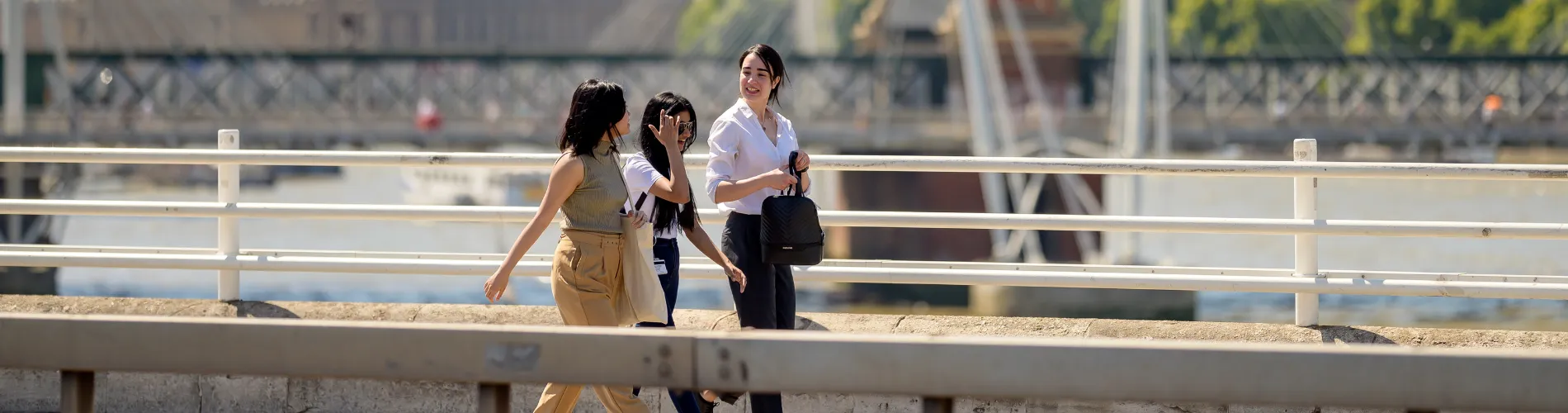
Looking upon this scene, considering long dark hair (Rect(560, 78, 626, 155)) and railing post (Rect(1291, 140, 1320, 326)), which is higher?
long dark hair (Rect(560, 78, 626, 155))

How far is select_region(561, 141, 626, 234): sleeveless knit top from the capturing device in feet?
16.9

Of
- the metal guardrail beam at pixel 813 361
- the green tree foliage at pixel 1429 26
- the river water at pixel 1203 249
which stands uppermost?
the green tree foliage at pixel 1429 26

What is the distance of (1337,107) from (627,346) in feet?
267

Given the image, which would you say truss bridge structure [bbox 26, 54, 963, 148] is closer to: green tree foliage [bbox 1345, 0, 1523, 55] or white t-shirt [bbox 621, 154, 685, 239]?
green tree foliage [bbox 1345, 0, 1523, 55]

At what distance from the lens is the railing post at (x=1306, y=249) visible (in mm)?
6473

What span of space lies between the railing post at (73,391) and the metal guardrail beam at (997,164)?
8.55 ft

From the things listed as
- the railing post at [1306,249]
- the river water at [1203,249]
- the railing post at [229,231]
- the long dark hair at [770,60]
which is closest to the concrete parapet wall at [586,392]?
the railing post at [1306,249]

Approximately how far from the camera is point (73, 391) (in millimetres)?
4031

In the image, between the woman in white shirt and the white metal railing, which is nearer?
the woman in white shirt

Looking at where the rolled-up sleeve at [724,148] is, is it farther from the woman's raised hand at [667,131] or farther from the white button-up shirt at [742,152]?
the woman's raised hand at [667,131]

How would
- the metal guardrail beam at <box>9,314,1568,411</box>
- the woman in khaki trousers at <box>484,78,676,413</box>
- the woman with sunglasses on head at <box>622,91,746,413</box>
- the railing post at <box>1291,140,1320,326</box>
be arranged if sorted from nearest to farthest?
the metal guardrail beam at <box>9,314,1568,411</box>
the woman in khaki trousers at <box>484,78,676,413</box>
the woman with sunglasses on head at <box>622,91,746,413</box>
the railing post at <box>1291,140,1320,326</box>

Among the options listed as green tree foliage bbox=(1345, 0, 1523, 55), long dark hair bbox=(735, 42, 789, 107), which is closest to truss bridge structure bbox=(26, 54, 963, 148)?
green tree foliage bbox=(1345, 0, 1523, 55)

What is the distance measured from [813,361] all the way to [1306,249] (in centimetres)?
329

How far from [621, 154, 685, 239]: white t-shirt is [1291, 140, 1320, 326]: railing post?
256cm
